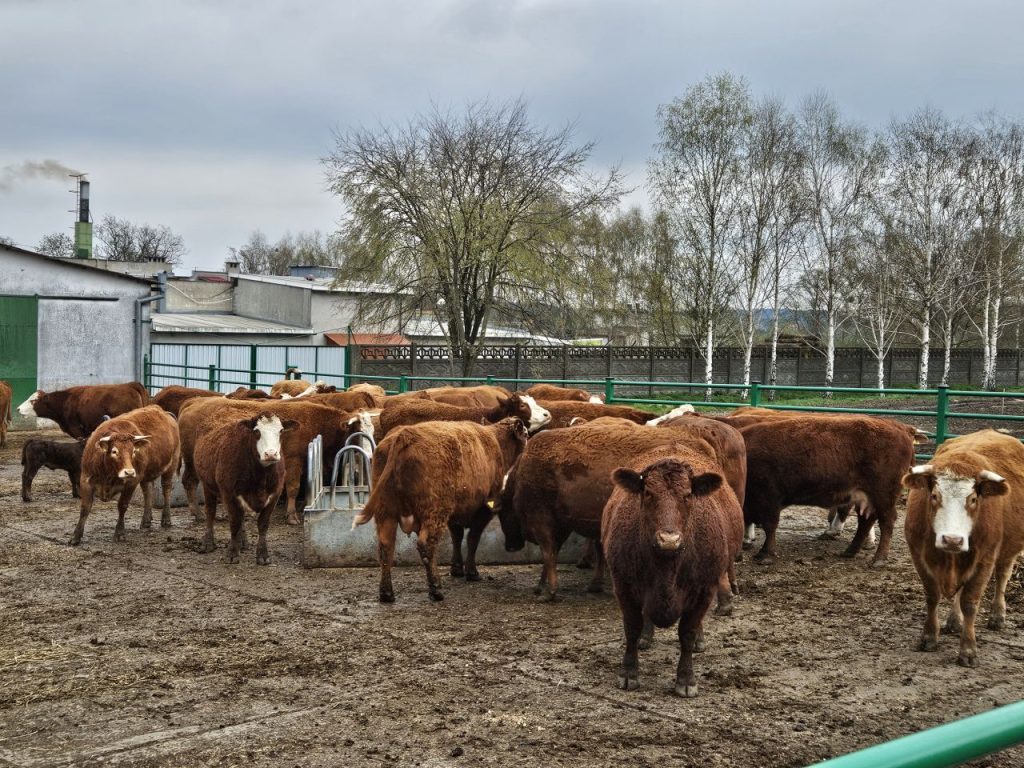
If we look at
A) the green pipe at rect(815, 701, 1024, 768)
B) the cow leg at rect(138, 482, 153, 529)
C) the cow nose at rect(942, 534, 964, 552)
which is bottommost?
Result: the cow leg at rect(138, 482, 153, 529)

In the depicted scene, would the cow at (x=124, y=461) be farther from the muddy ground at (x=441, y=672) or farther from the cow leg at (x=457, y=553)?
the cow leg at (x=457, y=553)

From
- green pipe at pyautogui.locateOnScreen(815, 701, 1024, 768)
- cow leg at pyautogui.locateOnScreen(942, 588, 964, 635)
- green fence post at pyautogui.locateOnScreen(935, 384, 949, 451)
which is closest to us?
green pipe at pyautogui.locateOnScreen(815, 701, 1024, 768)

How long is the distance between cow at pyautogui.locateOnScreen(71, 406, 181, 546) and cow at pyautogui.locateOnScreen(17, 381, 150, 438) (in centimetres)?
677

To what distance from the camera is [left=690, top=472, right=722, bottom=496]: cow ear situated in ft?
18.5

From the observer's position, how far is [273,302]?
4606cm

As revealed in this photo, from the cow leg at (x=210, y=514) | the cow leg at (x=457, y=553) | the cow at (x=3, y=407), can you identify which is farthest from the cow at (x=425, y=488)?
the cow at (x=3, y=407)

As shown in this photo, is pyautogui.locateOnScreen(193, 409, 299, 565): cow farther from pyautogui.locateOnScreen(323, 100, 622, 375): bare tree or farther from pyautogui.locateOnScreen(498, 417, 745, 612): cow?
pyautogui.locateOnScreen(323, 100, 622, 375): bare tree

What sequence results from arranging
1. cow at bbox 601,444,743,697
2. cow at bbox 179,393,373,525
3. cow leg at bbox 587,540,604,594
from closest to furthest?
cow at bbox 601,444,743,697 < cow leg at bbox 587,540,604,594 < cow at bbox 179,393,373,525

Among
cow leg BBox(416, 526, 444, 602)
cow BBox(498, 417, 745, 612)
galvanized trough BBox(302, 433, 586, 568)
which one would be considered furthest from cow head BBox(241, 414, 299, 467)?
cow BBox(498, 417, 745, 612)

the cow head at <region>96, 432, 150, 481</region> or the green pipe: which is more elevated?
the green pipe

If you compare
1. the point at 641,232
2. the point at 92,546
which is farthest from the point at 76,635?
the point at 641,232

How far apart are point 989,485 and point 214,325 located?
3608cm

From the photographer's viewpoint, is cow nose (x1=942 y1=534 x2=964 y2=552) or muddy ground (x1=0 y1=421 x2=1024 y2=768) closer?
muddy ground (x1=0 y1=421 x2=1024 y2=768)

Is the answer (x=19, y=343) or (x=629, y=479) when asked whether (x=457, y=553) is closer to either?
(x=629, y=479)
